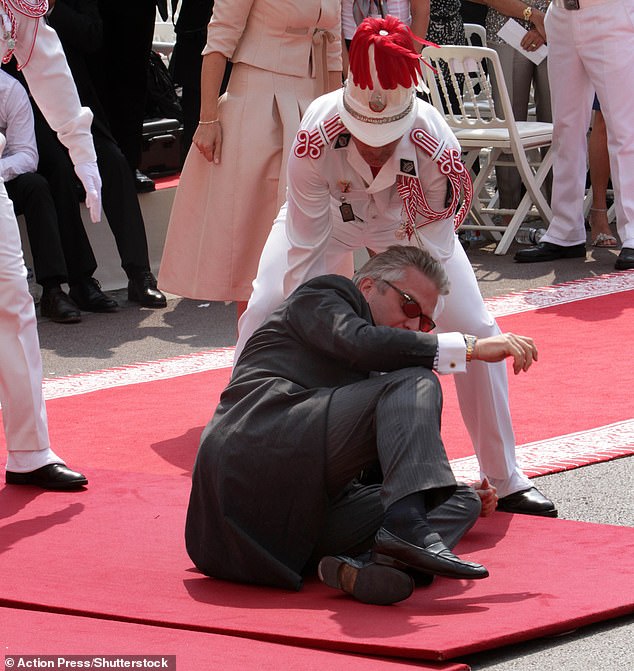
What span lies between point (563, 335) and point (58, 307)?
2512 mm

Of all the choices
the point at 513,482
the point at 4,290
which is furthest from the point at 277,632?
the point at 4,290

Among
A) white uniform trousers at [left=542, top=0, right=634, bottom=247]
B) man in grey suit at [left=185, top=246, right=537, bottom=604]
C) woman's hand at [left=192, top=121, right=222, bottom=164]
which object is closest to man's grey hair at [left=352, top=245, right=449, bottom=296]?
man in grey suit at [left=185, top=246, right=537, bottom=604]

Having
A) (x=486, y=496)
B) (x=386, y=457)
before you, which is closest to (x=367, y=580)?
(x=386, y=457)

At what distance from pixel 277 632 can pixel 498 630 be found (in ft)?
1.46

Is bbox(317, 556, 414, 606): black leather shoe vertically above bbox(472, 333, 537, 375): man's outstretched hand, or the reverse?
bbox(472, 333, 537, 375): man's outstretched hand

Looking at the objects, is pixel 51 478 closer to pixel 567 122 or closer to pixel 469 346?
pixel 469 346

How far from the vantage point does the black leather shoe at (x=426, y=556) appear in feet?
10.2

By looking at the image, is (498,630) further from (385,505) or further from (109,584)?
(109,584)

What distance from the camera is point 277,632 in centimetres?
301

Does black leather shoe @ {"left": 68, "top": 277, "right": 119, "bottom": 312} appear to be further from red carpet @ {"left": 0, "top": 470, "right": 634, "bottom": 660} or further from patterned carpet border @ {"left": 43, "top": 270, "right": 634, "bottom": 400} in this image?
red carpet @ {"left": 0, "top": 470, "right": 634, "bottom": 660}

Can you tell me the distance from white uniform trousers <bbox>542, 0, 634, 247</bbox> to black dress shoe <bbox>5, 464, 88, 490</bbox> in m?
4.08

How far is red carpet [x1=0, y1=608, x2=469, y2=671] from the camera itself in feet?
9.21

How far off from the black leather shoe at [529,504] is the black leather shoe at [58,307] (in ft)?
11.9

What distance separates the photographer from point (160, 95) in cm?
956
